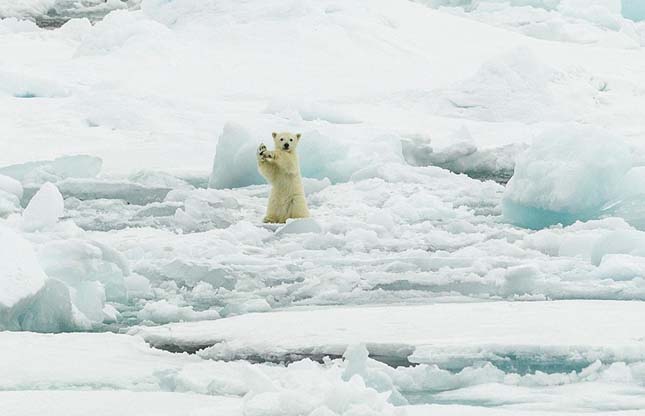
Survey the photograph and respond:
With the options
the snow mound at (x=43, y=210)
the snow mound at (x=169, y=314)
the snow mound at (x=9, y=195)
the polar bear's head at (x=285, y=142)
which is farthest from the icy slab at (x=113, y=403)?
the snow mound at (x=9, y=195)

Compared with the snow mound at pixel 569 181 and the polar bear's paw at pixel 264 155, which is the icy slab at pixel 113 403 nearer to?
the polar bear's paw at pixel 264 155

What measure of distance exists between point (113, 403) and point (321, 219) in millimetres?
4958

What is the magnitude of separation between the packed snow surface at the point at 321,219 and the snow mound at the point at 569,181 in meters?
0.02

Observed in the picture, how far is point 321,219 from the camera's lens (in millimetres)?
8938

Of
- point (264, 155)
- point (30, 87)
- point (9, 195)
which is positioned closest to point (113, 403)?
point (264, 155)

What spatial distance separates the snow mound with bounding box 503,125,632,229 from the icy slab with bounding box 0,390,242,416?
5.15m

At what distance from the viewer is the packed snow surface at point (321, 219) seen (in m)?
4.59

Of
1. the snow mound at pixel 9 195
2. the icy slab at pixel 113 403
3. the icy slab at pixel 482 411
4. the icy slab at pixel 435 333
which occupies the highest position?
the icy slab at pixel 482 411

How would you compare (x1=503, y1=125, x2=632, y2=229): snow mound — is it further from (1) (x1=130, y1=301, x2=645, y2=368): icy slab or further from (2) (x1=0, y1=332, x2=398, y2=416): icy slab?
(2) (x1=0, y1=332, x2=398, y2=416): icy slab

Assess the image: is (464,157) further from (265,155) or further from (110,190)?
(265,155)

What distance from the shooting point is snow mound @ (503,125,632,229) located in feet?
29.3

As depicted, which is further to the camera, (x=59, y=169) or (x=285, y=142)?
(x=59, y=169)

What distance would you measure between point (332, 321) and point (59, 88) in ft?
30.9

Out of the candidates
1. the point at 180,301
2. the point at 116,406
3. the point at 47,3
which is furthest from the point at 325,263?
the point at 47,3
